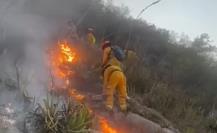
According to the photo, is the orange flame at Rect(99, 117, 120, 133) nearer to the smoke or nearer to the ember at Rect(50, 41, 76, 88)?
the smoke

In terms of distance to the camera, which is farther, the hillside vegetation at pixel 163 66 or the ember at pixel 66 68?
the hillside vegetation at pixel 163 66

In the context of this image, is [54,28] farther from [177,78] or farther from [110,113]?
[110,113]

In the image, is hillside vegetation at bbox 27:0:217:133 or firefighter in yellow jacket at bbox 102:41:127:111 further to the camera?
hillside vegetation at bbox 27:0:217:133

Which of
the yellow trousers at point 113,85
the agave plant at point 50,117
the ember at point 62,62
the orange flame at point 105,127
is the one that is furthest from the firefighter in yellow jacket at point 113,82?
the agave plant at point 50,117

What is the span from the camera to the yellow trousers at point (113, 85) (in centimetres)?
1343

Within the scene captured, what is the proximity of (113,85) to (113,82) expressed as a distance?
8 centimetres

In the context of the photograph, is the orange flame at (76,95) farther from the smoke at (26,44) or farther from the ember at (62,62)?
the smoke at (26,44)

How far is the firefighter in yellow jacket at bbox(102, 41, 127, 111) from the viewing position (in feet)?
44.1

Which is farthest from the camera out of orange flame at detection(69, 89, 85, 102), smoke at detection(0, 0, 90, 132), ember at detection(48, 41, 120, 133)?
orange flame at detection(69, 89, 85, 102)

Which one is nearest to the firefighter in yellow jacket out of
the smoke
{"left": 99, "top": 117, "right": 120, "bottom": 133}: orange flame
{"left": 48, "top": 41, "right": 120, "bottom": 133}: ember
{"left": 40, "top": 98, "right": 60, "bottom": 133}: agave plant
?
{"left": 99, "top": 117, "right": 120, "bottom": 133}: orange flame

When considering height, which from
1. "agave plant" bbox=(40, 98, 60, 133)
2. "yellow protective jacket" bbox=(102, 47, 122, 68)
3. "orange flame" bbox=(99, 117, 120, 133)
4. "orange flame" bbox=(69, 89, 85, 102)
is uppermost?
"yellow protective jacket" bbox=(102, 47, 122, 68)

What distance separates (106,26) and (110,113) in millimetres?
15195

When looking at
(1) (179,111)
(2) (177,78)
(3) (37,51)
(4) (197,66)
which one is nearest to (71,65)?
(3) (37,51)

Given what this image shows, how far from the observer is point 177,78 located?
75.7 ft
